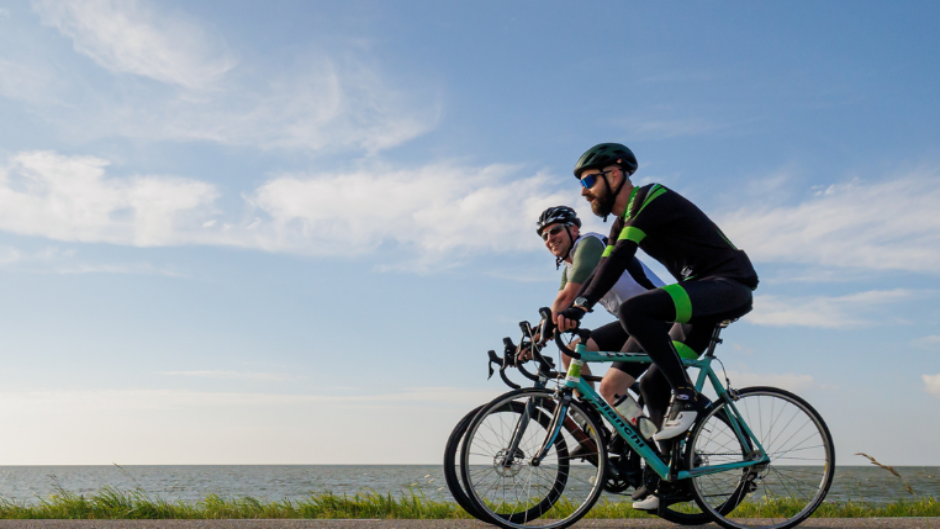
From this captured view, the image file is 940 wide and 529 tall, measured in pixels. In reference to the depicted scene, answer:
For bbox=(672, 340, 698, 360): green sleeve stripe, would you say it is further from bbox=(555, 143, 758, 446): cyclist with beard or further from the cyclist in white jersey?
the cyclist in white jersey

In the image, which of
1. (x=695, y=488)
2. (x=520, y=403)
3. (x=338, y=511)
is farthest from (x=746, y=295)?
(x=338, y=511)

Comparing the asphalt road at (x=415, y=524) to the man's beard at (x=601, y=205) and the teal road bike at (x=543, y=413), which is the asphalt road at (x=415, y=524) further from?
the man's beard at (x=601, y=205)

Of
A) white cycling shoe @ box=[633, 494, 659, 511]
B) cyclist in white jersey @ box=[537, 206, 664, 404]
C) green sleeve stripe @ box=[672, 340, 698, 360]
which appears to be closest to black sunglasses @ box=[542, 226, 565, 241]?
cyclist in white jersey @ box=[537, 206, 664, 404]

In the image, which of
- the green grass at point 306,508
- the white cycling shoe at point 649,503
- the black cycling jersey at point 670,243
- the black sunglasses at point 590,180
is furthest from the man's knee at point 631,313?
the green grass at point 306,508

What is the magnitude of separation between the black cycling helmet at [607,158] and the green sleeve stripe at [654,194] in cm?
34

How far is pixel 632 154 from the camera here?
500 centimetres

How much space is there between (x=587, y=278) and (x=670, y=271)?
59cm

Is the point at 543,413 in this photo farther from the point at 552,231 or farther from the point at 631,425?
the point at 552,231

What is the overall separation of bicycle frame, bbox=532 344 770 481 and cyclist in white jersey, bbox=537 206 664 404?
0.63 feet

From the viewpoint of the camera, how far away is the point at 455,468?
4.32m

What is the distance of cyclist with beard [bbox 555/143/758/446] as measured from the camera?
4.48 metres

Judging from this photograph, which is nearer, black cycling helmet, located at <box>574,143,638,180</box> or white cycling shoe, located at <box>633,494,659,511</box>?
white cycling shoe, located at <box>633,494,659,511</box>

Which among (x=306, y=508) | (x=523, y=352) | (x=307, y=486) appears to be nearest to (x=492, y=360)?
(x=523, y=352)

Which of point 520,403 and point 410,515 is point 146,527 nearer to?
point 410,515
